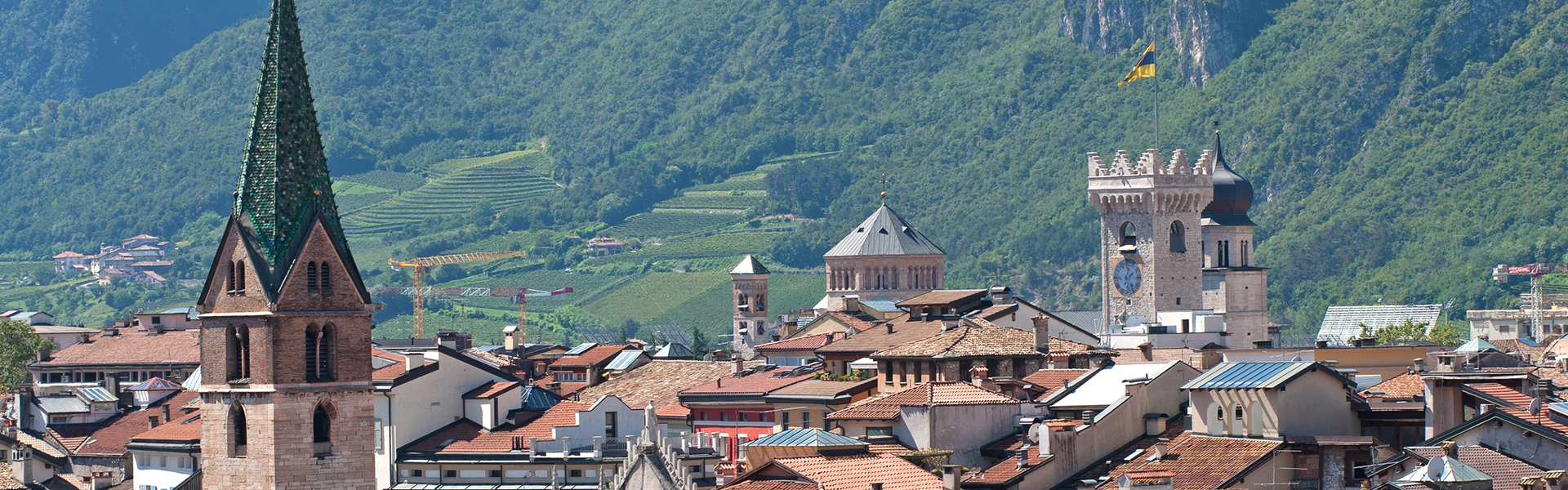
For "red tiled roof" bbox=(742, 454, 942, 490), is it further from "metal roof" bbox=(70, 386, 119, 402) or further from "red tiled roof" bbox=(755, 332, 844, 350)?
"metal roof" bbox=(70, 386, 119, 402)

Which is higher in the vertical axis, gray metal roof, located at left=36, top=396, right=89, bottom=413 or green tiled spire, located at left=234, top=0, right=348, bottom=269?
green tiled spire, located at left=234, top=0, right=348, bottom=269

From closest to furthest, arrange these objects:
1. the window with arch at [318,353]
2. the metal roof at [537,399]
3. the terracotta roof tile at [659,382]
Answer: the window with arch at [318,353], the metal roof at [537,399], the terracotta roof tile at [659,382]

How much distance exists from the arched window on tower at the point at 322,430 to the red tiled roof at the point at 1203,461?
17478mm

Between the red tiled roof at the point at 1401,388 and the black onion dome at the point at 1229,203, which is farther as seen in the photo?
the black onion dome at the point at 1229,203

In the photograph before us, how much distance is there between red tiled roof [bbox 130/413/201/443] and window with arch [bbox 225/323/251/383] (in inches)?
868

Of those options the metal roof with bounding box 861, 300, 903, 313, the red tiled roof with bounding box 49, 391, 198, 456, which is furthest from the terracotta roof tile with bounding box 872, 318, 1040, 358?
the metal roof with bounding box 861, 300, 903, 313

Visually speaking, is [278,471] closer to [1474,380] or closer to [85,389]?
[1474,380]

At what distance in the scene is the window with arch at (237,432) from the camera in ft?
190

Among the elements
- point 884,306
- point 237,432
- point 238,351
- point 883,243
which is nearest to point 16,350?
point 884,306

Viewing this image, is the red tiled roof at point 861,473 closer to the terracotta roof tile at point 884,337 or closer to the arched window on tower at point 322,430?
the arched window on tower at point 322,430

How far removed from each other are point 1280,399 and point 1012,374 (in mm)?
21350

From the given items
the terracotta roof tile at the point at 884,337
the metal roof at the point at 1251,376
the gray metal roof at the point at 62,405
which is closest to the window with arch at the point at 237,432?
the metal roof at the point at 1251,376

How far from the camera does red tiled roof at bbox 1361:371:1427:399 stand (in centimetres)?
5669

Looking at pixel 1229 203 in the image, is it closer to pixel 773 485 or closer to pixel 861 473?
pixel 861 473
